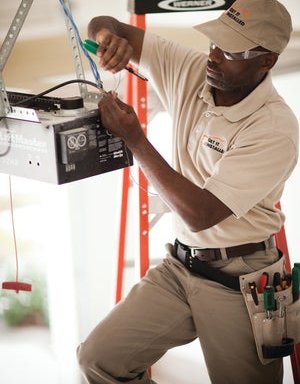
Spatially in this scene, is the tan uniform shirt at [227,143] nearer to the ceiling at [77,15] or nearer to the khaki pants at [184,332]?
the khaki pants at [184,332]

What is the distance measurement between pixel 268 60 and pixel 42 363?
1.54 metres

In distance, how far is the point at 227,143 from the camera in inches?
83.0

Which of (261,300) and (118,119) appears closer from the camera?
(118,119)

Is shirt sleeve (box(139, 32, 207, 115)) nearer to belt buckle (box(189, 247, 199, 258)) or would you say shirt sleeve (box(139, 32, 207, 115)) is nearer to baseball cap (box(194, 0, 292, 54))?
baseball cap (box(194, 0, 292, 54))

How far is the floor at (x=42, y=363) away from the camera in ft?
9.40

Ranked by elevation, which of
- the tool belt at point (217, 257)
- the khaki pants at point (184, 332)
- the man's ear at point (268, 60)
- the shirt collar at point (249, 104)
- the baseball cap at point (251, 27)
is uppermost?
the baseball cap at point (251, 27)

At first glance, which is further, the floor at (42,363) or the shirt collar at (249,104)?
the floor at (42,363)

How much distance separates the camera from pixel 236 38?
2082 millimetres

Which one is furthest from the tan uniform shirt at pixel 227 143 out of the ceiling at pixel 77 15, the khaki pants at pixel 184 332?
the ceiling at pixel 77 15

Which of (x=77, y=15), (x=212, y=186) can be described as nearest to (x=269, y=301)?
(x=212, y=186)

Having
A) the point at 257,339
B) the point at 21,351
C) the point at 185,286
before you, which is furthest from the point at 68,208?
the point at 257,339

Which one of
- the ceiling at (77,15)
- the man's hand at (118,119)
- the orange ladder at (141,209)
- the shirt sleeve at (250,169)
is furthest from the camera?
the ceiling at (77,15)

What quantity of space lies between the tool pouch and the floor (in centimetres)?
64

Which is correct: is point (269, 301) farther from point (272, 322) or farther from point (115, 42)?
point (115, 42)
